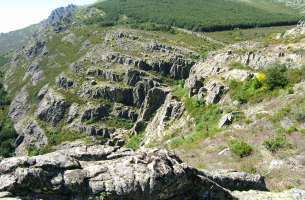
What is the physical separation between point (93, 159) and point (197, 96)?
6127 centimetres

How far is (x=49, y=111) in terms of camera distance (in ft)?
550

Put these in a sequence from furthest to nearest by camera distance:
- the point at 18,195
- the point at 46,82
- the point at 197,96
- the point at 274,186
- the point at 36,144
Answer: the point at 46,82 → the point at 36,144 → the point at 197,96 → the point at 274,186 → the point at 18,195

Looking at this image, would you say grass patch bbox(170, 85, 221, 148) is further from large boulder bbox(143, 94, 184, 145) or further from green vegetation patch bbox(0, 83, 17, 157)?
green vegetation patch bbox(0, 83, 17, 157)

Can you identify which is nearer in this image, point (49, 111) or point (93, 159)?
point (93, 159)

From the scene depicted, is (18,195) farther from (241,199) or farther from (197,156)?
(197,156)

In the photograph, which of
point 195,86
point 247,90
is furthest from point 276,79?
point 195,86

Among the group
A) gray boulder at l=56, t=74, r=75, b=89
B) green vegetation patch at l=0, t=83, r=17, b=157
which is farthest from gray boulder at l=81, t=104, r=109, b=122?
green vegetation patch at l=0, t=83, r=17, b=157

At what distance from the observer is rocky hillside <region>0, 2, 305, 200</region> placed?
2702cm

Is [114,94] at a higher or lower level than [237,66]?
lower

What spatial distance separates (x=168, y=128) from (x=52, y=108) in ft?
277

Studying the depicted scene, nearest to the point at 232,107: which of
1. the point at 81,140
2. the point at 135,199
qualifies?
the point at 135,199

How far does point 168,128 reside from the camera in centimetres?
9156

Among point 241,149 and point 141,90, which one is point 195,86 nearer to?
point 241,149

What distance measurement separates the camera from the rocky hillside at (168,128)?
27.0 metres
